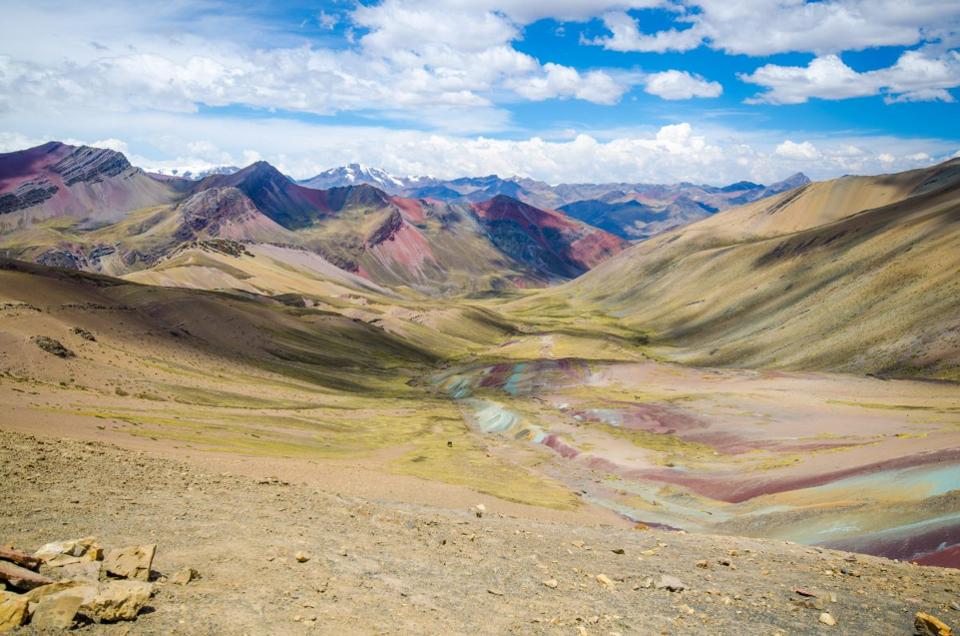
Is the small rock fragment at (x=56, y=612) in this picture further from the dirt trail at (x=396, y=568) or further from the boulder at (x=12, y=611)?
the dirt trail at (x=396, y=568)

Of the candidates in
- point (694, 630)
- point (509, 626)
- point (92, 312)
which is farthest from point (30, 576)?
point (92, 312)

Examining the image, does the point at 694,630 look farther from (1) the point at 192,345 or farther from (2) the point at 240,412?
(1) the point at 192,345

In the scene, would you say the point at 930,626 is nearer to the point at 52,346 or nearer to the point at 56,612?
the point at 56,612

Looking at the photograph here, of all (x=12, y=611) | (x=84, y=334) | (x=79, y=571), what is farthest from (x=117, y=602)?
(x=84, y=334)

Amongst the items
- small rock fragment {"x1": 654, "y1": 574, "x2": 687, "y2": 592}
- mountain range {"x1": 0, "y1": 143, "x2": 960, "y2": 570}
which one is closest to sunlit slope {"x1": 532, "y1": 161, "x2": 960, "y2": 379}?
mountain range {"x1": 0, "y1": 143, "x2": 960, "y2": 570}

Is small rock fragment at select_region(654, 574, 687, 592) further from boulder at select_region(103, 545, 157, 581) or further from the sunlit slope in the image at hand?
the sunlit slope

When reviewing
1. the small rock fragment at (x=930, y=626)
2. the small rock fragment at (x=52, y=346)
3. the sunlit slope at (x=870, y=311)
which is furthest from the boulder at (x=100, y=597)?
the sunlit slope at (x=870, y=311)
